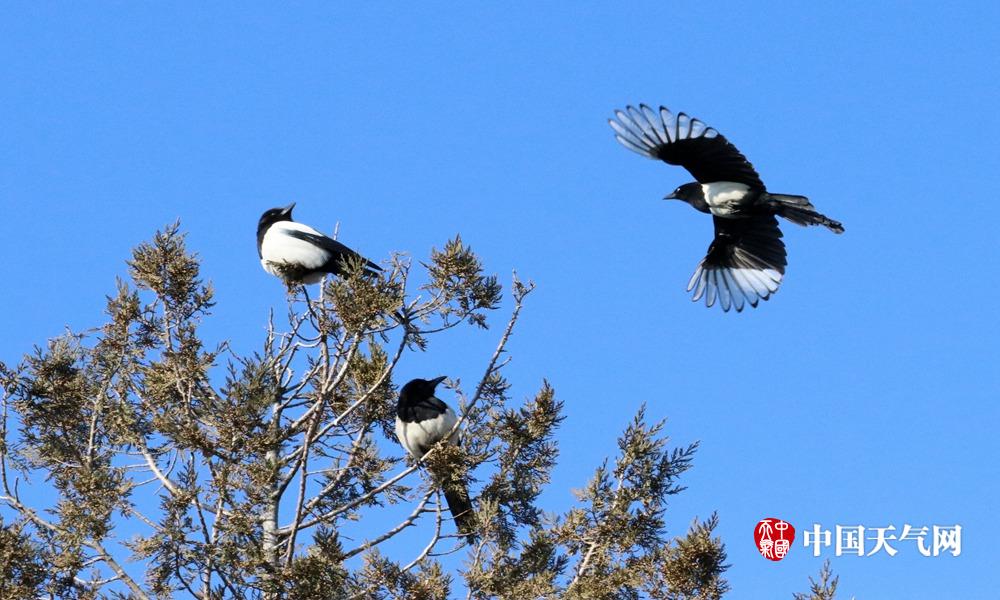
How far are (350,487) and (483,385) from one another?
1196 millimetres

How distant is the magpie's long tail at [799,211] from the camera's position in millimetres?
8711

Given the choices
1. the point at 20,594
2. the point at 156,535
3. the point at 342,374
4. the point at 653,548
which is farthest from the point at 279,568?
the point at 653,548

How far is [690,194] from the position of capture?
9.35 meters

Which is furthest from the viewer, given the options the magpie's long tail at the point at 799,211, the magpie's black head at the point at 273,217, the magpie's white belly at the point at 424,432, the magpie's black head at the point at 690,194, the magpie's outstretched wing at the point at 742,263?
the magpie's outstretched wing at the point at 742,263

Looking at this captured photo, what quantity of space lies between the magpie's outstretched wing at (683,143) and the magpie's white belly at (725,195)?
0.15 feet

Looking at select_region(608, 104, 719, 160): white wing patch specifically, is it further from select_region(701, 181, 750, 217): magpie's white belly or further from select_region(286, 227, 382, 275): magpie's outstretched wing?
select_region(286, 227, 382, 275): magpie's outstretched wing

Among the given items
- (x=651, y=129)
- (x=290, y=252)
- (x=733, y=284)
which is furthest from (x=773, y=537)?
(x=290, y=252)

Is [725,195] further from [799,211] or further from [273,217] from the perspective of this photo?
[273,217]

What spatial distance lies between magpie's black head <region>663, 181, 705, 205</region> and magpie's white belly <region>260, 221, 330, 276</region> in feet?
9.73

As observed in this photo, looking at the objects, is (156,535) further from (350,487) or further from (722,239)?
(722,239)

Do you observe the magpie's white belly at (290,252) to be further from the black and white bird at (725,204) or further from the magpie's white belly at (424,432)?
the black and white bird at (725,204)

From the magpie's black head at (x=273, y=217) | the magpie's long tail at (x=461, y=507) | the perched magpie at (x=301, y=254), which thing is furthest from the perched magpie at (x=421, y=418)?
the magpie's black head at (x=273, y=217)

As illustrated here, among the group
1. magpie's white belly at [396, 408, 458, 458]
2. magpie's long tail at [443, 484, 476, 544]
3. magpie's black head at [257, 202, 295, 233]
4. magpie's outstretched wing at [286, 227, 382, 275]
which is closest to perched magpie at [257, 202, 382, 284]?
magpie's outstretched wing at [286, 227, 382, 275]

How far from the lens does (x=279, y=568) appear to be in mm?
6168
